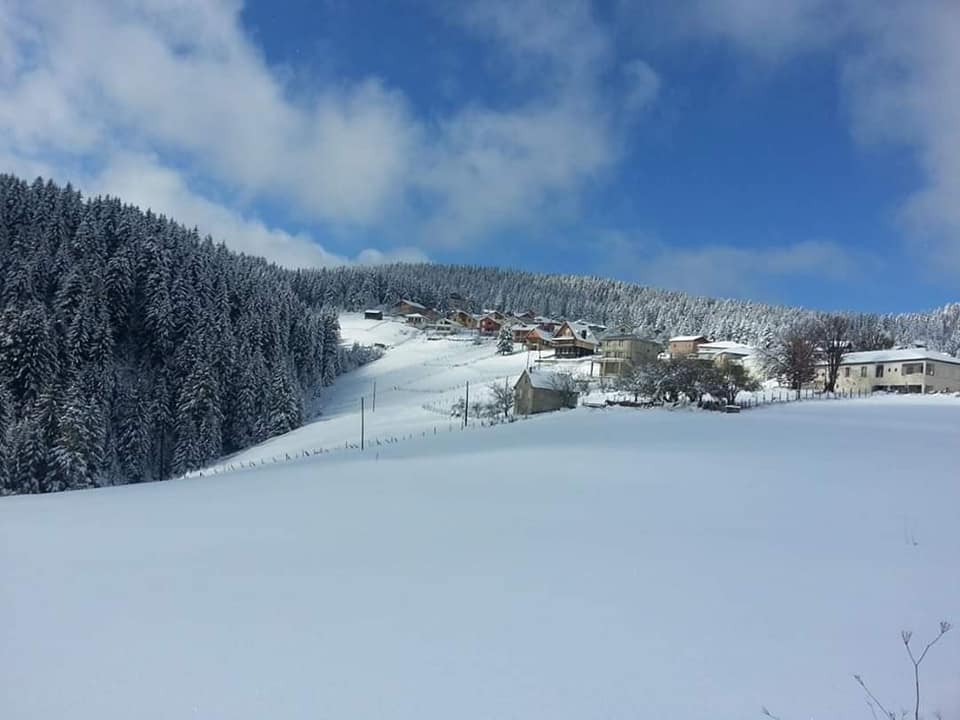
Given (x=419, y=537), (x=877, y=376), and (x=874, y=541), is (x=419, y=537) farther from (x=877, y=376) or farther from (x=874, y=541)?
(x=877, y=376)

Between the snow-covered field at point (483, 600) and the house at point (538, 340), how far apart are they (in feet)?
283

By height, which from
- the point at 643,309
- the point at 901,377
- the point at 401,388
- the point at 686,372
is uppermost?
the point at 643,309

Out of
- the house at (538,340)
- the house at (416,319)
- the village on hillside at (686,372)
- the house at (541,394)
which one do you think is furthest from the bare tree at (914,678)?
the house at (416,319)

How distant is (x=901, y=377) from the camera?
198ft

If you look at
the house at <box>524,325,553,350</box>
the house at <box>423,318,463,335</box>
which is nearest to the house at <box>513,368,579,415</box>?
the house at <box>524,325,553,350</box>

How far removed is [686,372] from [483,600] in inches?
1658

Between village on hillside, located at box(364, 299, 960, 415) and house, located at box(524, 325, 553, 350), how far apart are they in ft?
0.64

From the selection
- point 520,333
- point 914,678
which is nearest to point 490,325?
point 520,333

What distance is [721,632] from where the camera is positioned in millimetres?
5941

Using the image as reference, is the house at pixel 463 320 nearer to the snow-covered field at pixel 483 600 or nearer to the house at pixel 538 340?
the house at pixel 538 340

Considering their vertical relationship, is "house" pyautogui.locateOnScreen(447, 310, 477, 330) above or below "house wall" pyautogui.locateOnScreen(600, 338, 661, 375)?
above

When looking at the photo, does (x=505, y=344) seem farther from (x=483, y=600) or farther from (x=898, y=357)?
(x=483, y=600)

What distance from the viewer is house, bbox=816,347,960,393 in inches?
2311

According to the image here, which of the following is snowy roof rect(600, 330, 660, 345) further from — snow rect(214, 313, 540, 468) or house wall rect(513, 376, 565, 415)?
house wall rect(513, 376, 565, 415)
